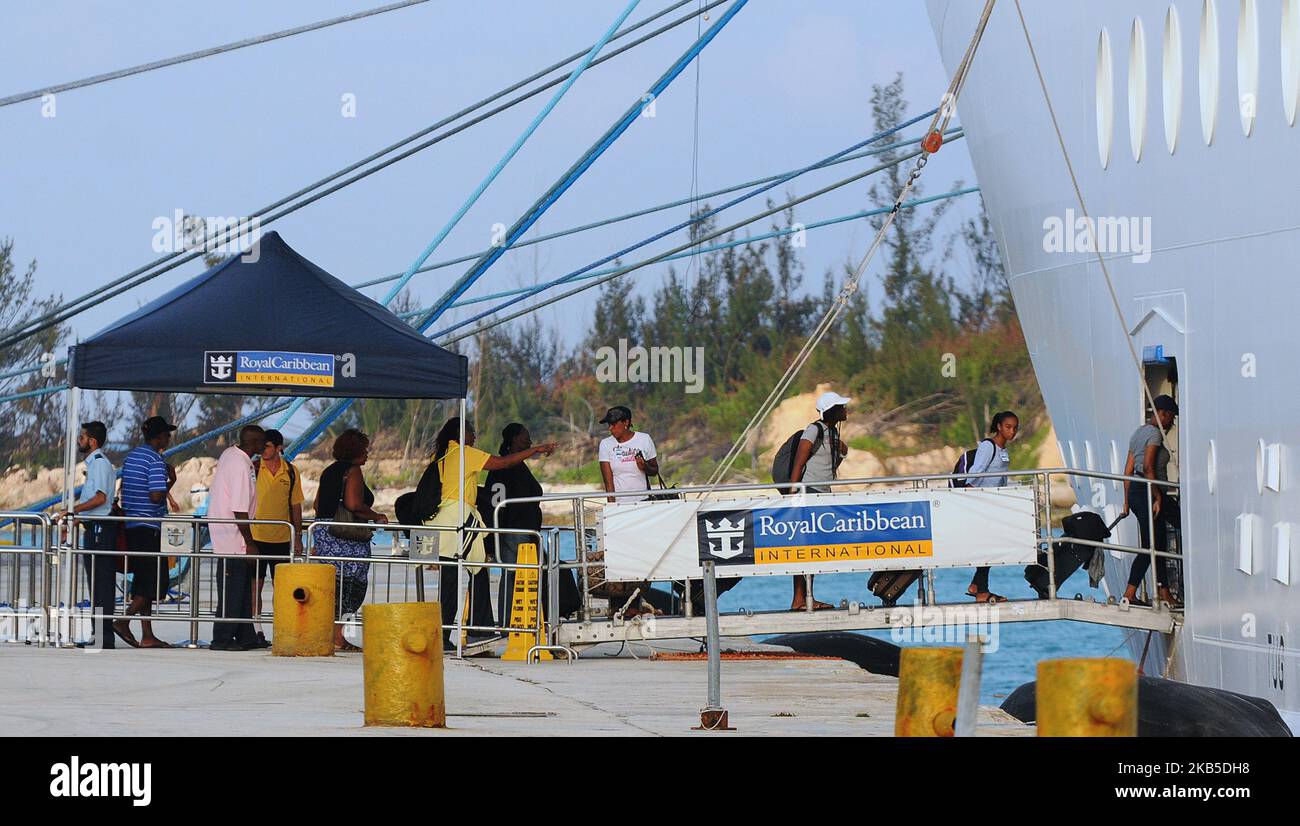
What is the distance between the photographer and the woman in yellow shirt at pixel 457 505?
12.6 m

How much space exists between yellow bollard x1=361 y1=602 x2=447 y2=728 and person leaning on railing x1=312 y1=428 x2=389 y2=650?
15.3 ft

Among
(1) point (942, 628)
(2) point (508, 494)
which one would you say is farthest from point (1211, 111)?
(2) point (508, 494)

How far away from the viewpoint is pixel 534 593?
499 inches

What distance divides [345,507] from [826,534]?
338 centimetres

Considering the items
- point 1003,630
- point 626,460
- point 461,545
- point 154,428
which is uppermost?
point 154,428

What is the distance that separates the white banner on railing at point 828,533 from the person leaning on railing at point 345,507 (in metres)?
1.75

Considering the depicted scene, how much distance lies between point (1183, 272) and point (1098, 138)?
6.20ft

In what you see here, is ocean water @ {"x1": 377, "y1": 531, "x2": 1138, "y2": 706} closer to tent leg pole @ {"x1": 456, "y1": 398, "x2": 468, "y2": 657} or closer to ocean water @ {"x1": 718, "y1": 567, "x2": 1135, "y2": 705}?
ocean water @ {"x1": 718, "y1": 567, "x2": 1135, "y2": 705}

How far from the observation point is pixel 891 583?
12.6 m

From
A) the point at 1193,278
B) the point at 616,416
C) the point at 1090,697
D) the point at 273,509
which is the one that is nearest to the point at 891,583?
the point at 616,416

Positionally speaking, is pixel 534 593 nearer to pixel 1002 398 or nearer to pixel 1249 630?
pixel 1249 630

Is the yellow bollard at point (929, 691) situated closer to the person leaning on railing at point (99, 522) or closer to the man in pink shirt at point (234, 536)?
the man in pink shirt at point (234, 536)
